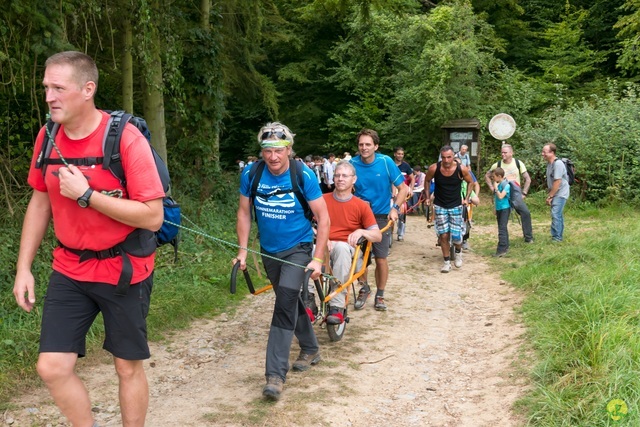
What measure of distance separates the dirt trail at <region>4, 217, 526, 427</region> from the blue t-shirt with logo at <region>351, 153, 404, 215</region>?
1.32 m

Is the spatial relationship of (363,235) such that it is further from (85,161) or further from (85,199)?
(85,199)

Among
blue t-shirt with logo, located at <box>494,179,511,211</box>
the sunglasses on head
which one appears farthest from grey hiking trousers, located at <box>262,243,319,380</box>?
blue t-shirt with logo, located at <box>494,179,511,211</box>

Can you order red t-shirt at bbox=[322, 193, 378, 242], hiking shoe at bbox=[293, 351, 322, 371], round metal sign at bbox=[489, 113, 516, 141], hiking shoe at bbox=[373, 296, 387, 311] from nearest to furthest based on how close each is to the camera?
hiking shoe at bbox=[293, 351, 322, 371], red t-shirt at bbox=[322, 193, 378, 242], hiking shoe at bbox=[373, 296, 387, 311], round metal sign at bbox=[489, 113, 516, 141]

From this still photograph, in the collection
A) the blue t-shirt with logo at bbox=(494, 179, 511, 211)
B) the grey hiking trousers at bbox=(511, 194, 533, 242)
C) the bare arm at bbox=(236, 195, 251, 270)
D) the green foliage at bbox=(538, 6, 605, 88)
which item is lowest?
the grey hiking trousers at bbox=(511, 194, 533, 242)

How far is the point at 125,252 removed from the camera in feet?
11.2

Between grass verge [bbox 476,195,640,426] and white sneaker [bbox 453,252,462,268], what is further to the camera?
white sneaker [bbox 453,252,462,268]

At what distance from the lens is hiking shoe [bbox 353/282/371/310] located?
309 inches

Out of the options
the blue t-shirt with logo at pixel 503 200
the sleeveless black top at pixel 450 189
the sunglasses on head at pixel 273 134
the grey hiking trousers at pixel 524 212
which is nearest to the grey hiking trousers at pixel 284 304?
the sunglasses on head at pixel 273 134

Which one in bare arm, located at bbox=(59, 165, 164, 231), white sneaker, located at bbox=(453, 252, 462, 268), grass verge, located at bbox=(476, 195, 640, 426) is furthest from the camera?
white sneaker, located at bbox=(453, 252, 462, 268)

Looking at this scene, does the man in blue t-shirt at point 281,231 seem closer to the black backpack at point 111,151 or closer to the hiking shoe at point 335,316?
the hiking shoe at point 335,316

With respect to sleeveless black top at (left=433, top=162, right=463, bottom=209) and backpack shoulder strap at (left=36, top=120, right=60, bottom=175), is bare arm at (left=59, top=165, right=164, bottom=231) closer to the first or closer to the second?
backpack shoulder strap at (left=36, top=120, right=60, bottom=175)

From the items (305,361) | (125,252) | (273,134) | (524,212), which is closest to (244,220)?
Result: (273,134)

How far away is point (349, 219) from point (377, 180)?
149cm

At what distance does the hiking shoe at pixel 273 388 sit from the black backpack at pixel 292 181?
130 centimetres
